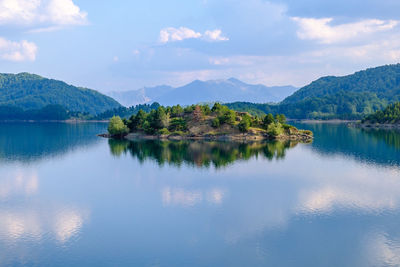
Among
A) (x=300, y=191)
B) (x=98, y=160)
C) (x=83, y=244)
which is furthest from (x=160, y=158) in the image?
(x=83, y=244)

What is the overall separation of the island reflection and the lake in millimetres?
2272

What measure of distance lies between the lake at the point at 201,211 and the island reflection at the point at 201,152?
7.45 feet

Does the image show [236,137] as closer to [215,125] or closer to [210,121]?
[215,125]

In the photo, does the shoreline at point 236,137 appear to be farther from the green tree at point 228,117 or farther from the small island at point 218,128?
Result: the green tree at point 228,117


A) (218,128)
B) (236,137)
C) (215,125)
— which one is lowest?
(236,137)

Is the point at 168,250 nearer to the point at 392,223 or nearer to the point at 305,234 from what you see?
the point at 305,234

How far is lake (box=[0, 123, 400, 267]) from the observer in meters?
48.2

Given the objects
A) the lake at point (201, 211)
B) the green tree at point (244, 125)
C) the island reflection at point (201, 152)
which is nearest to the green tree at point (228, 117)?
the green tree at point (244, 125)

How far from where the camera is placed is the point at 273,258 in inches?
1843

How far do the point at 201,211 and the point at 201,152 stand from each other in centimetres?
7313

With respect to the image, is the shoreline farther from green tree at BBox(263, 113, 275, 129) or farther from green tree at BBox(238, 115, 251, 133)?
green tree at BBox(263, 113, 275, 129)

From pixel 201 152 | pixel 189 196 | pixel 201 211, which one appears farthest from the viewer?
pixel 201 152

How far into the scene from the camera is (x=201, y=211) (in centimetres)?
6581

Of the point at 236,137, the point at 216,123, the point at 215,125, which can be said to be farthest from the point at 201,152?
the point at 215,125
